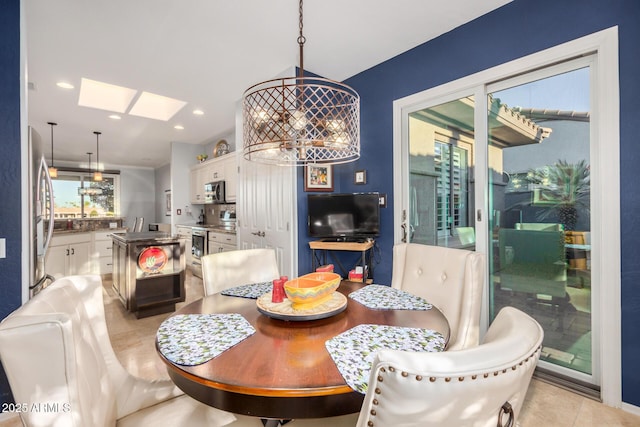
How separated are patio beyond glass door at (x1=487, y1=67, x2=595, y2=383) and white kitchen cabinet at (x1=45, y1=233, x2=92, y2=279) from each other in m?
5.48

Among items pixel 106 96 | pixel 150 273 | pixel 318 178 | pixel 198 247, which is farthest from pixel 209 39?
pixel 198 247

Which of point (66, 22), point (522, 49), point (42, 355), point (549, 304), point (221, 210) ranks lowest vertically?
point (549, 304)

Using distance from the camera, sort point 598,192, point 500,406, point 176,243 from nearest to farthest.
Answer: point 500,406 → point 598,192 → point 176,243

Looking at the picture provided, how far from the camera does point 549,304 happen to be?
2303 millimetres

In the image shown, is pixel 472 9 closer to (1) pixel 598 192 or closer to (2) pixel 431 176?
(2) pixel 431 176

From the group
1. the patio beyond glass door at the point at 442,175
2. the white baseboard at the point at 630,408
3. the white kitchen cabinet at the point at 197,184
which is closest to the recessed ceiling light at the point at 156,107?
the white kitchen cabinet at the point at 197,184

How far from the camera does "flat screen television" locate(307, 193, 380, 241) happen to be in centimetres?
314

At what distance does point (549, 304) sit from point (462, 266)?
1260mm

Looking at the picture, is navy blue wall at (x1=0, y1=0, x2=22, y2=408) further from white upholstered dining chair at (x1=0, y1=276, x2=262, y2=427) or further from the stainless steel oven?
the stainless steel oven

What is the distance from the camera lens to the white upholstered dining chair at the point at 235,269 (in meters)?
1.85

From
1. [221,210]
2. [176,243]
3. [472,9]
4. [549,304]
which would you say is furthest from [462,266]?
[221,210]

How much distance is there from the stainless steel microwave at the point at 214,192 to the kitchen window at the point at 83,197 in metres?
4.12

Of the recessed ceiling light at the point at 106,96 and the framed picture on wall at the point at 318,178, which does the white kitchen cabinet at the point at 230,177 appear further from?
the framed picture on wall at the point at 318,178

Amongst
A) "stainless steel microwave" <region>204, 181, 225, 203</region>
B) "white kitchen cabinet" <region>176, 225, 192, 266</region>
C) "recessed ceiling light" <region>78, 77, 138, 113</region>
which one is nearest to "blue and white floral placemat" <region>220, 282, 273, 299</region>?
"recessed ceiling light" <region>78, 77, 138, 113</region>
